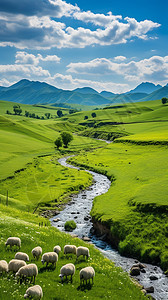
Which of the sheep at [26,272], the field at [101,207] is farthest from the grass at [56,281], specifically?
the sheep at [26,272]

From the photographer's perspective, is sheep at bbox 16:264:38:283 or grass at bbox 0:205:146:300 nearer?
grass at bbox 0:205:146:300

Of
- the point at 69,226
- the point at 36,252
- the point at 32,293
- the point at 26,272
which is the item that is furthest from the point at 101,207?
the point at 32,293

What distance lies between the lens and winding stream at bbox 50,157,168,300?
24844 millimetres

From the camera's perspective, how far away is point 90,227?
134 ft

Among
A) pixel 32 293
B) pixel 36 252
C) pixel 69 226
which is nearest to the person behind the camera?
pixel 32 293

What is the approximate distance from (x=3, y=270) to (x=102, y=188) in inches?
2000

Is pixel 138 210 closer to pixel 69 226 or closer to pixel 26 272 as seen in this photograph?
pixel 69 226

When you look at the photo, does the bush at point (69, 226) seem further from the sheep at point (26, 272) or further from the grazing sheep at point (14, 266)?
the sheep at point (26, 272)

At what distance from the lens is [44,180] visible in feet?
239

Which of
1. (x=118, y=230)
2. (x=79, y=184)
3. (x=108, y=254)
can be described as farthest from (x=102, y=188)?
(x=108, y=254)

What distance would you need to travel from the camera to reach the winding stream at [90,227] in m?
24.8

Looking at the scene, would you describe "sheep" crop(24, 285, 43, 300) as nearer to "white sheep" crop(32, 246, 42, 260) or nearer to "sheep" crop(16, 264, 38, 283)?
"sheep" crop(16, 264, 38, 283)

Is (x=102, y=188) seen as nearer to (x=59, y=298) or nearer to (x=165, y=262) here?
(x=165, y=262)

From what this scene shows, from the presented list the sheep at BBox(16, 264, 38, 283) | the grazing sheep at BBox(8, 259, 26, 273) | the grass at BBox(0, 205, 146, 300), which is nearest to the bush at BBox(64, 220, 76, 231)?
the grass at BBox(0, 205, 146, 300)
